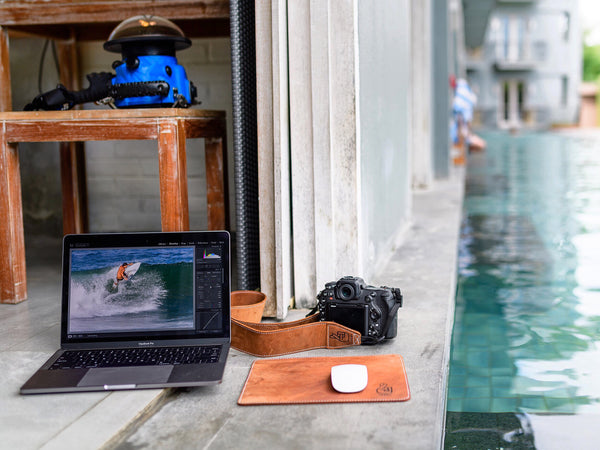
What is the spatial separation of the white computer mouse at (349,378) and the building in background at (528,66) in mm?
33431

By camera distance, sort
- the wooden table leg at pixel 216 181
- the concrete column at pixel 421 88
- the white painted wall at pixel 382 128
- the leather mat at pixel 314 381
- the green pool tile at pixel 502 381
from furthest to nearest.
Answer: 1. the concrete column at pixel 421 88
2. the wooden table leg at pixel 216 181
3. the white painted wall at pixel 382 128
4. the green pool tile at pixel 502 381
5. the leather mat at pixel 314 381

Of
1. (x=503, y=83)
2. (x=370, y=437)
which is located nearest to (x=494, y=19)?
(x=503, y=83)

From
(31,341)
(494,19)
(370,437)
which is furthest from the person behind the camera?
(494,19)

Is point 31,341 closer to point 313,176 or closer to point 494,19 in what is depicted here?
point 313,176

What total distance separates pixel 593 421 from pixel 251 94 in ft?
5.22

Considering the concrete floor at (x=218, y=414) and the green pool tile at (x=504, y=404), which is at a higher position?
the concrete floor at (x=218, y=414)

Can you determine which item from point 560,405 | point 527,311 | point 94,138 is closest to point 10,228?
point 94,138

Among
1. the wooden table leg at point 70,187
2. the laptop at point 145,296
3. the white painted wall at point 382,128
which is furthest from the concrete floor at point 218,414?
the wooden table leg at point 70,187

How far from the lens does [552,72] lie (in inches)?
1362

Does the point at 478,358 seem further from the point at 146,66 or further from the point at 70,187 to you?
the point at 70,187

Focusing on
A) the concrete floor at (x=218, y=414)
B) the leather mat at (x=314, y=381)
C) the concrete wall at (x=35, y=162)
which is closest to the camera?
the concrete floor at (x=218, y=414)

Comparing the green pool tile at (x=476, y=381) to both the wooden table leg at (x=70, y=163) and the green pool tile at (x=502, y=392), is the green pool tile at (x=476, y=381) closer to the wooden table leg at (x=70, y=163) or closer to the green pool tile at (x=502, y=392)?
the green pool tile at (x=502, y=392)

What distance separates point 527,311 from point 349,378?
1625 mm

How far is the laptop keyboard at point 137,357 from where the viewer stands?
2.14 metres
